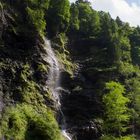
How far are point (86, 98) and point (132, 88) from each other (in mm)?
8032

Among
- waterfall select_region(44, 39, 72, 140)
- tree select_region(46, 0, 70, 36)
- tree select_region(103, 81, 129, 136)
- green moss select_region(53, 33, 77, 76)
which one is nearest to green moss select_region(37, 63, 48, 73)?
waterfall select_region(44, 39, 72, 140)

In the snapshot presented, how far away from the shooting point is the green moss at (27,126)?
163 feet

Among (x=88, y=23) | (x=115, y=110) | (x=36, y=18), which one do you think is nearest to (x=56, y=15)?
(x=88, y=23)

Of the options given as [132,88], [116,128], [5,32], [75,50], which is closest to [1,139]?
[116,128]

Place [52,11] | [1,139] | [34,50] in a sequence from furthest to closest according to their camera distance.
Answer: [52,11] → [34,50] → [1,139]

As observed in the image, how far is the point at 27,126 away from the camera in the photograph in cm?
5266

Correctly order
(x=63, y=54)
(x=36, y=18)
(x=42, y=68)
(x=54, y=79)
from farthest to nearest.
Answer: (x=63, y=54) < (x=54, y=79) < (x=36, y=18) < (x=42, y=68)

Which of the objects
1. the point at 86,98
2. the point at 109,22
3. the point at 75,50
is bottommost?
the point at 86,98

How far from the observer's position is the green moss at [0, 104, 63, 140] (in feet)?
163

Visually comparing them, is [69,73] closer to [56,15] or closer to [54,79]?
[54,79]

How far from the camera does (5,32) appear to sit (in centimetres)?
6362

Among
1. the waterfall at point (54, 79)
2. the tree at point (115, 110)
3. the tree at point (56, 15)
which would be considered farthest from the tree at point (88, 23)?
the tree at point (115, 110)

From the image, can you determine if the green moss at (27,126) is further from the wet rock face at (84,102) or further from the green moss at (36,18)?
the green moss at (36,18)

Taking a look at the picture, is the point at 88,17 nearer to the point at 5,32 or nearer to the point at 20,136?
the point at 5,32
